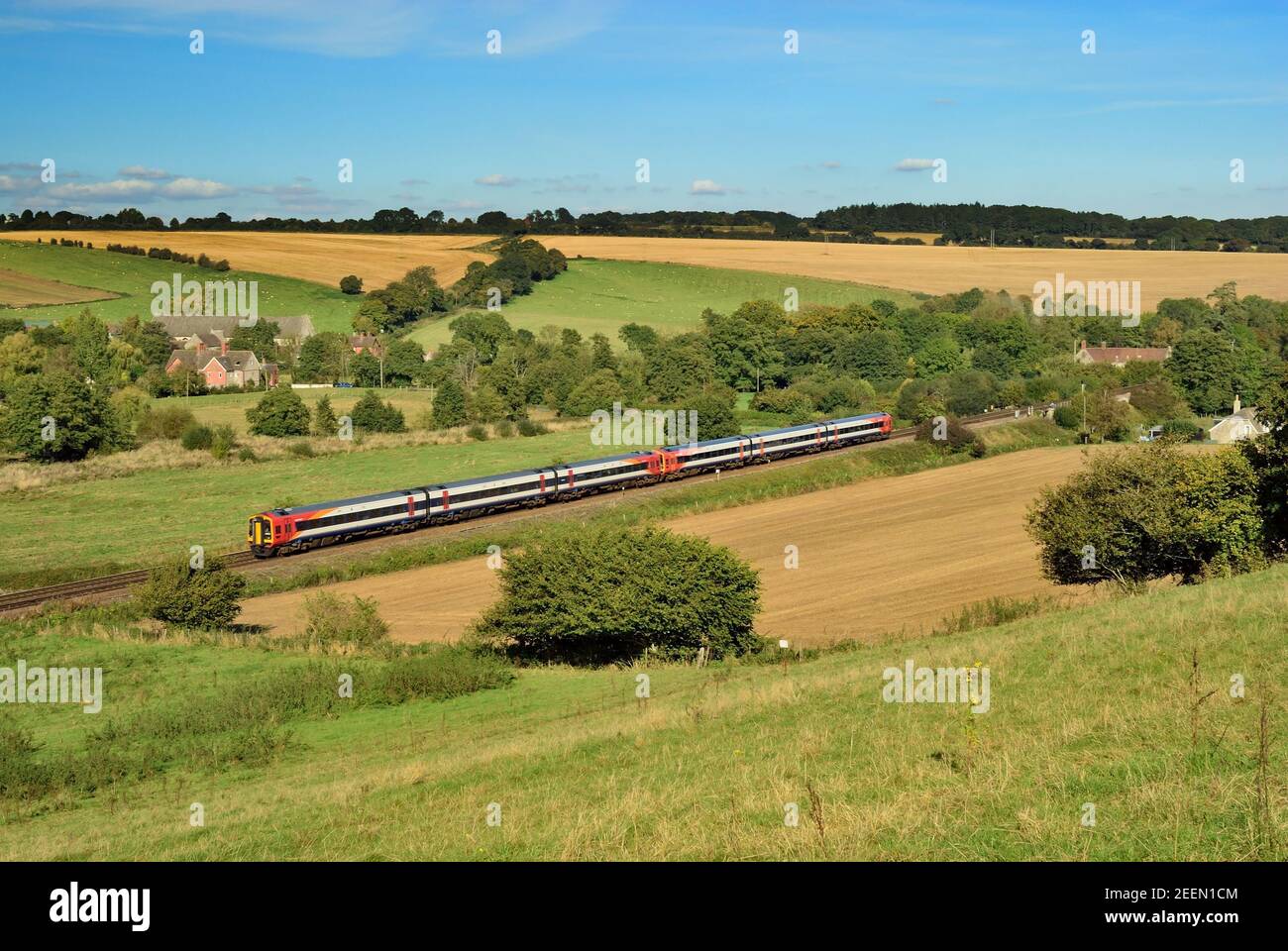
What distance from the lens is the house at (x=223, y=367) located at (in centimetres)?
11862

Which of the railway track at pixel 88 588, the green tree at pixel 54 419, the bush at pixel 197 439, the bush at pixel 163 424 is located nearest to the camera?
the railway track at pixel 88 588

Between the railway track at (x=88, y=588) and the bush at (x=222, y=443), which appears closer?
the railway track at (x=88, y=588)

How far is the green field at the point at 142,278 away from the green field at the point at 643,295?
45.6 feet

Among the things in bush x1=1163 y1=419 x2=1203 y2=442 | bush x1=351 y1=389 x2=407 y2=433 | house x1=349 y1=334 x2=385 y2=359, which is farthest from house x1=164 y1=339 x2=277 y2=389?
bush x1=1163 y1=419 x2=1203 y2=442

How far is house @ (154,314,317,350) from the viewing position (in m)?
133

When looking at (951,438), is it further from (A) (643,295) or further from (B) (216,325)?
(B) (216,325)

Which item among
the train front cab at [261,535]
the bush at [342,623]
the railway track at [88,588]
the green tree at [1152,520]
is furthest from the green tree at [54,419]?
the green tree at [1152,520]

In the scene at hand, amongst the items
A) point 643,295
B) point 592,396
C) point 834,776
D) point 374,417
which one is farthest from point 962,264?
point 834,776

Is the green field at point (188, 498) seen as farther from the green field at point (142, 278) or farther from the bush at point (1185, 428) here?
the green field at point (142, 278)

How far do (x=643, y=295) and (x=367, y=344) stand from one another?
42.1 metres

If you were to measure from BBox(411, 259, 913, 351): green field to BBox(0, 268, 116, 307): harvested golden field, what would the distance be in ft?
130
